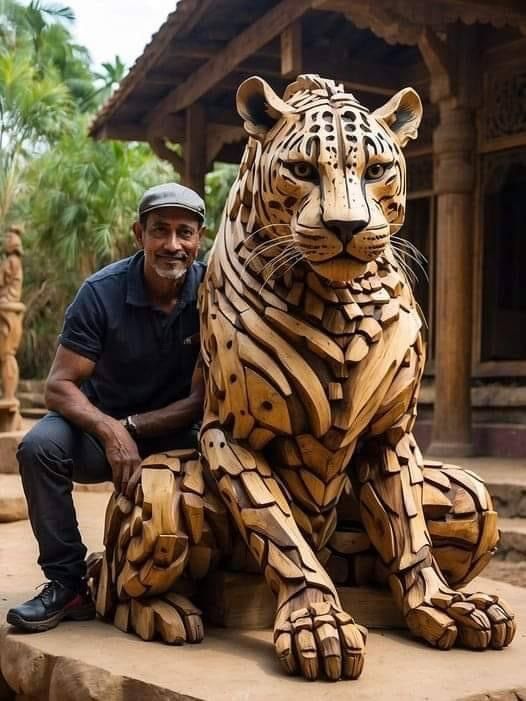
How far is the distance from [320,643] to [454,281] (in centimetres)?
544

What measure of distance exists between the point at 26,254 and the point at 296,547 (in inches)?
918

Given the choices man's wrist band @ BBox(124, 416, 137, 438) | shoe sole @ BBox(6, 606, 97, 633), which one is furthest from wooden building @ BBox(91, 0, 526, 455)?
shoe sole @ BBox(6, 606, 97, 633)

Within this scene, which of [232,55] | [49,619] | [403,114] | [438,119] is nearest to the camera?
[403,114]

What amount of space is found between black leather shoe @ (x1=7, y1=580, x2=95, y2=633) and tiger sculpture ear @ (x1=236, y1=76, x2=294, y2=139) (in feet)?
4.62

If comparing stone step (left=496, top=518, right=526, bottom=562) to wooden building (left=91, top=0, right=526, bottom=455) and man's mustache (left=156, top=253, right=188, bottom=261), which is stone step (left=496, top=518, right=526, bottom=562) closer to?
wooden building (left=91, top=0, right=526, bottom=455)

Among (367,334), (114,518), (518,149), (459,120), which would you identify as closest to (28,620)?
(114,518)

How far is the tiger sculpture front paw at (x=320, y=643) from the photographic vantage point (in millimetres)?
2592

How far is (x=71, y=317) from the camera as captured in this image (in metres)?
3.37

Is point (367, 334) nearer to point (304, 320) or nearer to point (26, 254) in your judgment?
point (304, 320)

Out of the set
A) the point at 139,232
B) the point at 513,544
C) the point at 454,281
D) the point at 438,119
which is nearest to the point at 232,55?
the point at 438,119

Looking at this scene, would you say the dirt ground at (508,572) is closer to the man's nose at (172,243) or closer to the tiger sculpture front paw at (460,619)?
the tiger sculpture front paw at (460,619)

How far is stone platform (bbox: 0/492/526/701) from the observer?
2545 mm

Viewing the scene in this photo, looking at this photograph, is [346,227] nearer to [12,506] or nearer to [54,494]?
[54,494]

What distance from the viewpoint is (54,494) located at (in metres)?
3.21
